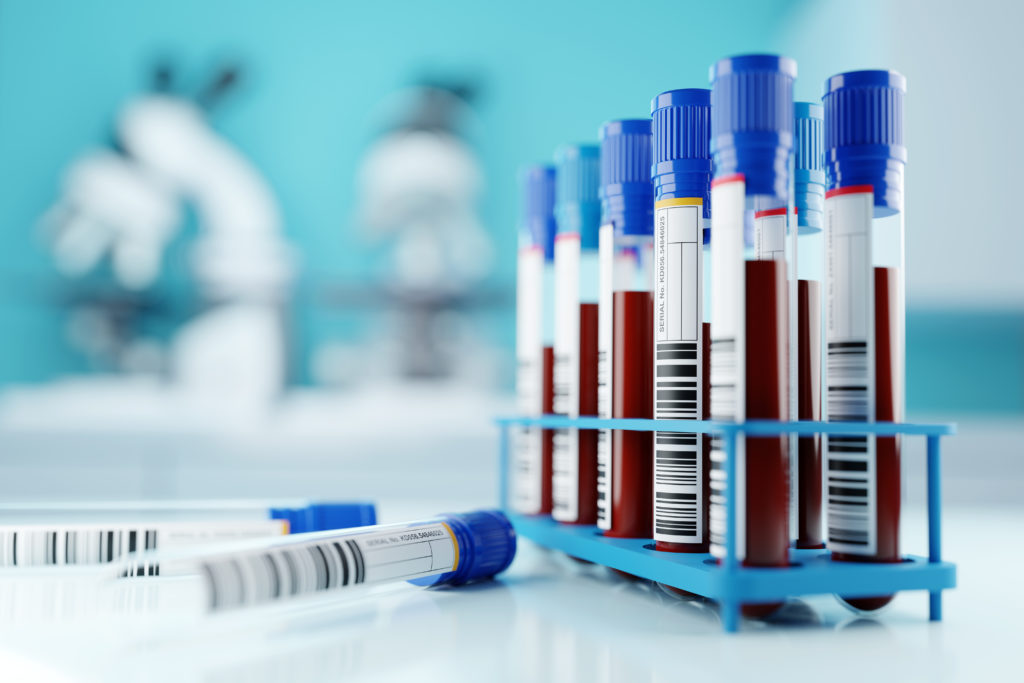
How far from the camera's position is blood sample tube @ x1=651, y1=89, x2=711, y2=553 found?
52 cm

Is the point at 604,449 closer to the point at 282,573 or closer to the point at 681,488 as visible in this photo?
the point at 681,488

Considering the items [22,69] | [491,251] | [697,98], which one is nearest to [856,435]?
[697,98]

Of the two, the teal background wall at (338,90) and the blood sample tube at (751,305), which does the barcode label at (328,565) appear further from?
the teal background wall at (338,90)

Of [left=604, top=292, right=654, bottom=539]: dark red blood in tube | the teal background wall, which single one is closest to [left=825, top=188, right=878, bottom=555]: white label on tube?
[left=604, top=292, right=654, bottom=539]: dark red blood in tube

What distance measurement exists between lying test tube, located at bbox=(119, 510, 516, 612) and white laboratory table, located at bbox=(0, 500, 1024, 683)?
2cm

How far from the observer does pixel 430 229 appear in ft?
6.35

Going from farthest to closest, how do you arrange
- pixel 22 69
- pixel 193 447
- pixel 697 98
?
pixel 22 69 → pixel 193 447 → pixel 697 98

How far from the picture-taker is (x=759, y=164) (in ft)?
1.53

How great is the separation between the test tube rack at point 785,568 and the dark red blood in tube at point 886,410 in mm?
12

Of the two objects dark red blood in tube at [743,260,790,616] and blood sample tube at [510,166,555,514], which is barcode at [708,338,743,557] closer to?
dark red blood in tube at [743,260,790,616]

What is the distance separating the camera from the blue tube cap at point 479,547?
57 cm

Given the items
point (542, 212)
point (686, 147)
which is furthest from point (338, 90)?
point (686, 147)

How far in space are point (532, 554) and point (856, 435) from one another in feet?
1.03

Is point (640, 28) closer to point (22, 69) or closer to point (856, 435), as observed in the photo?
→ point (22, 69)
